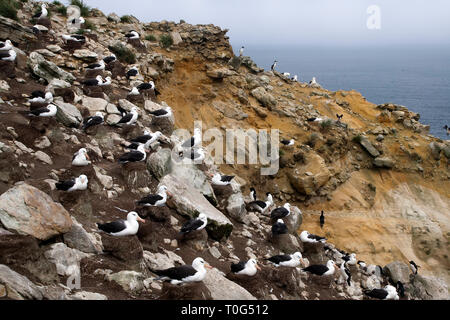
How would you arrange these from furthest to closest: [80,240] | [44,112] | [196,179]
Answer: [196,179] < [44,112] < [80,240]

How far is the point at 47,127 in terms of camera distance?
11305mm

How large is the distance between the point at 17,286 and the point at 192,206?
19.7 ft

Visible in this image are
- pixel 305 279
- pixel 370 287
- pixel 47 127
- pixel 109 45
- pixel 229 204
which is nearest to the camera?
pixel 47 127

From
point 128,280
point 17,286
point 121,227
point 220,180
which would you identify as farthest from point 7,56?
point 17,286

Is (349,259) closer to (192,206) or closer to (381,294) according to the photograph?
(381,294)

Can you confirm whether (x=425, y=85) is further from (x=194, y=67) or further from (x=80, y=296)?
(x=80, y=296)

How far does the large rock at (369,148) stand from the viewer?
88.5 feet

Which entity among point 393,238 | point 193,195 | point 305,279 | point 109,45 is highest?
point 109,45

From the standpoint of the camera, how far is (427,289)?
57.3ft

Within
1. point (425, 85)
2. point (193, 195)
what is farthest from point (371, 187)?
point (425, 85)

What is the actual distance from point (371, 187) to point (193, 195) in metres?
17.4

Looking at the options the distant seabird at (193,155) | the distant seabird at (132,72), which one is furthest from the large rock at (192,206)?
the distant seabird at (132,72)

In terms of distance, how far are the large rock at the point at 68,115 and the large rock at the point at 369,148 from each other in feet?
65.2

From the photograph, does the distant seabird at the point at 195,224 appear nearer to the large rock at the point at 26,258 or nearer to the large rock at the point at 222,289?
the large rock at the point at 222,289
